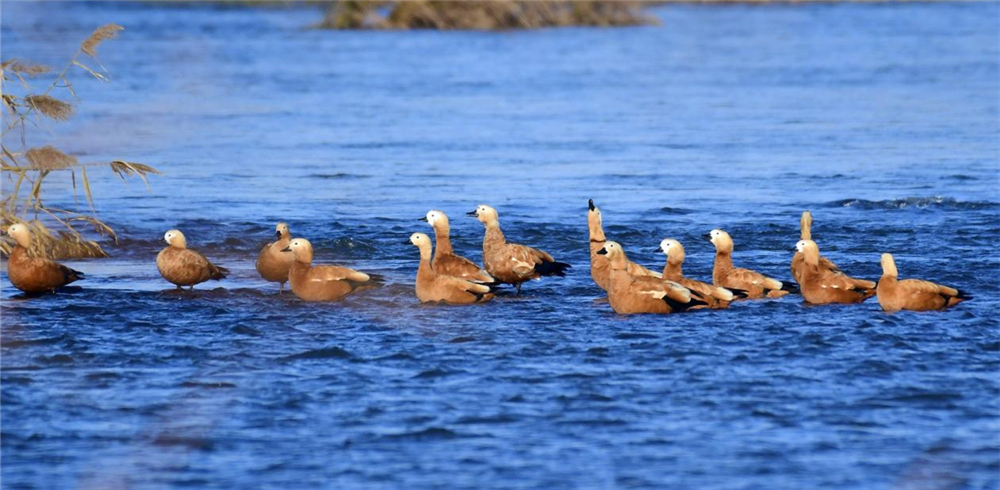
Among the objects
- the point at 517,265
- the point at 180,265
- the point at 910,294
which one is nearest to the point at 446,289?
the point at 517,265

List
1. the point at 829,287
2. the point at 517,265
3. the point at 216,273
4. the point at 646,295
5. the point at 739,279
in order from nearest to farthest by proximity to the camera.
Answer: the point at 646,295 < the point at 829,287 < the point at 739,279 < the point at 517,265 < the point at 216,273

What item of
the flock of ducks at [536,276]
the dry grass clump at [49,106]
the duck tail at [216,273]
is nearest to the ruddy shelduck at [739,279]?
the flock of ducks at [536,276]

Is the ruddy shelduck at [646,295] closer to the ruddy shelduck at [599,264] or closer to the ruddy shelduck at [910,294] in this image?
the ruddy shelduck at [599,264]

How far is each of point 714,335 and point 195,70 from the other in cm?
→ 3381

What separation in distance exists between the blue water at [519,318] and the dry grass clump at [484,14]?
25.0 meters

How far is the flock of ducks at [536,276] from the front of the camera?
11.5m

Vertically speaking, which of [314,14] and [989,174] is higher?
[314,14]

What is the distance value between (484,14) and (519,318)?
162 ft

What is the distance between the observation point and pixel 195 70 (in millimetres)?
42531

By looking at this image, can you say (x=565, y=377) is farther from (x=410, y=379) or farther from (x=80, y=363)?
(x=80, y=363)

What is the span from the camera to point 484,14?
60031 mm

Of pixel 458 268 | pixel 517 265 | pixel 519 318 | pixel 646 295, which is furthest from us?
pixel 517 265

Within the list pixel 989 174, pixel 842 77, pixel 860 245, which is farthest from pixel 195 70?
pixel 860 245

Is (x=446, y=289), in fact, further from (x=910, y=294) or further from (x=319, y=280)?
(x=910, y=294)
